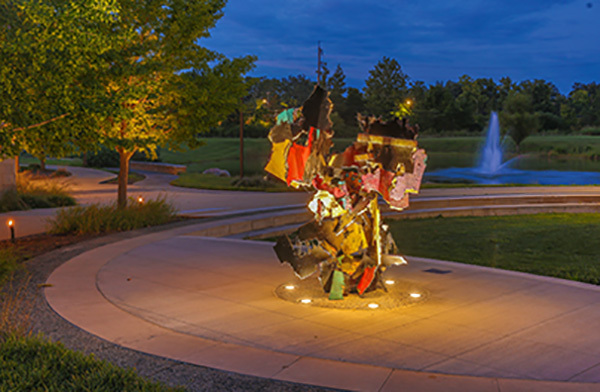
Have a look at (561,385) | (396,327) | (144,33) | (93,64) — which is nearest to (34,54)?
(93,64)

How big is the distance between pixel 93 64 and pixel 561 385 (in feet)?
31.1

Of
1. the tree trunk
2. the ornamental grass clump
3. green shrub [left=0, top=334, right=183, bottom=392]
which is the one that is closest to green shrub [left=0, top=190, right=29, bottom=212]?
the ornamental grass clump

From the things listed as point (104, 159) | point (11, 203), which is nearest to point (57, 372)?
point (11, 203)

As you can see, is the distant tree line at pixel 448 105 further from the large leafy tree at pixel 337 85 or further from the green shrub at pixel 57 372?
the green shrub at pixel 57 372

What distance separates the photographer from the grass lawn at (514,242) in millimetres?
11820

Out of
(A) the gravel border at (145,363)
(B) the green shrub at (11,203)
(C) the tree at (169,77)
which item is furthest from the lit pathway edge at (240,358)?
(B) the green shrub at (11,203)

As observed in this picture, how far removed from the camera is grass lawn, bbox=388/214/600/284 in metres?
11.8

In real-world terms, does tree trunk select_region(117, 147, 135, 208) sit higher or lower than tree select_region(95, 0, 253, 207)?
lower

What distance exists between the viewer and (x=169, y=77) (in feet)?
51.4

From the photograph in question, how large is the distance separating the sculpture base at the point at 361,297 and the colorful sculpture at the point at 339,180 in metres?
0.23

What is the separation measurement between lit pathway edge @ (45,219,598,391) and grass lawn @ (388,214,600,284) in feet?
18.4

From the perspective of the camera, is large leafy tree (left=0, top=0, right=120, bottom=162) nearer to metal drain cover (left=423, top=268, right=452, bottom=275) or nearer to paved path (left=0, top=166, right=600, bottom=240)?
paved path (left=0, top=166, right=600, bottom=240)

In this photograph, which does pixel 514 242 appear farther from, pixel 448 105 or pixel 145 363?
pixel 448 105

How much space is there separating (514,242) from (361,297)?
24.5 feet
